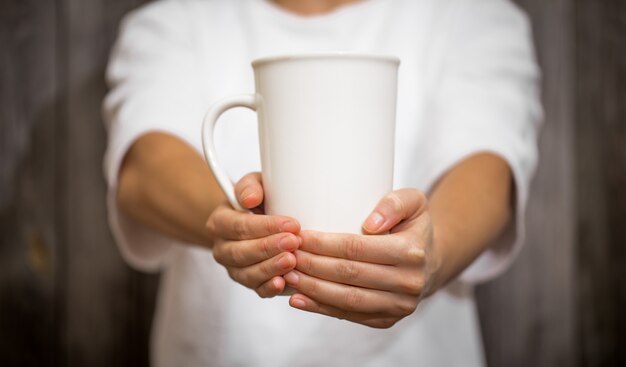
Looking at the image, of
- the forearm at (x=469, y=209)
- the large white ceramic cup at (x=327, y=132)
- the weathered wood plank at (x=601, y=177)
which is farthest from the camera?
the weathered wood plank at (x=601, y=177)

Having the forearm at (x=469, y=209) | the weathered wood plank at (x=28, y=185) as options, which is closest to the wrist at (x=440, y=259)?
the forearm at (x=469, y=209)

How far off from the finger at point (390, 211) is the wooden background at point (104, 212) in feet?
2.22

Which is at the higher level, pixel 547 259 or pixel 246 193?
pixel 246 193

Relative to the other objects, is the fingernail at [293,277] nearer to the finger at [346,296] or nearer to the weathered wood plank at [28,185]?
the finger at [346,296]

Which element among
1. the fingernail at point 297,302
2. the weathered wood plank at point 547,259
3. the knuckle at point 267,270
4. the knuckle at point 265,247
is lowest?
the weathered wood plank at point 547,259

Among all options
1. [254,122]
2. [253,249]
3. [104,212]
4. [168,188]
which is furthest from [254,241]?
[104,212]

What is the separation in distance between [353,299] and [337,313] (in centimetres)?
3

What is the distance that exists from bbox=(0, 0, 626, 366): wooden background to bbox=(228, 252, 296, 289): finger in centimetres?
65

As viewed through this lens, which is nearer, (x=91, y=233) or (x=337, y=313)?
(x=337, y=313)

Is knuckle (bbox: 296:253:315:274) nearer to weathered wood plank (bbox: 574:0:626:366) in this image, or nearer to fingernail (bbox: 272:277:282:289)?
fingernail (bbox: 272:277:282:289)

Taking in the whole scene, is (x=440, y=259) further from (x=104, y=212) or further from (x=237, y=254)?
(x=104, y=212)

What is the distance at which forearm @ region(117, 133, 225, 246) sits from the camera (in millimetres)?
588

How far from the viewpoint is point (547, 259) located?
103 centimetres

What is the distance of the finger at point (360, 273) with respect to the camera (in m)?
0.42
